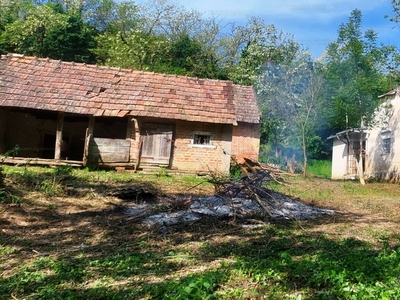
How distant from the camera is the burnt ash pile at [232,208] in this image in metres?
7.74

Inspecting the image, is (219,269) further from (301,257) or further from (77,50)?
(77,50)

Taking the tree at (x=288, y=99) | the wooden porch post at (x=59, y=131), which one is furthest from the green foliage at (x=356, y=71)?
the wooden porch post at (x=59, y=131)

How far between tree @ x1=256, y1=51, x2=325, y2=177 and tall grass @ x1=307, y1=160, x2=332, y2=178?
2091 mm

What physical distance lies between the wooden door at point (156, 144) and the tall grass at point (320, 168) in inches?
567

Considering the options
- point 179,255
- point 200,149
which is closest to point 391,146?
point 200,149

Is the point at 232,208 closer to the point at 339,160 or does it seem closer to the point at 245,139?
the point at 245,139

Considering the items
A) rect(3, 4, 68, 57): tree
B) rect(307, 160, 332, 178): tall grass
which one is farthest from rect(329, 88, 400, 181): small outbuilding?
rect(3, 4, 68, 57): tree

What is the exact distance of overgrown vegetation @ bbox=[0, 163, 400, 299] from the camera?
4.04m

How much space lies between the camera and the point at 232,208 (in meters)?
7.88

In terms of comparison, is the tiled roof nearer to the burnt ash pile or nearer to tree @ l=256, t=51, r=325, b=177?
the burnt ash pile

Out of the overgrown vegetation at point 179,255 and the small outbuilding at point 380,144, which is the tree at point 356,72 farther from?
the overgrown vegetation at point 179,255

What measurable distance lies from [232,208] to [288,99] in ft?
61.9

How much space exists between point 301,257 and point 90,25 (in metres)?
37.6

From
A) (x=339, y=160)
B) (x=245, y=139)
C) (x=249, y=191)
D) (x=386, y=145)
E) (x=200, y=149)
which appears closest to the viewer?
(x=249, y=191)
